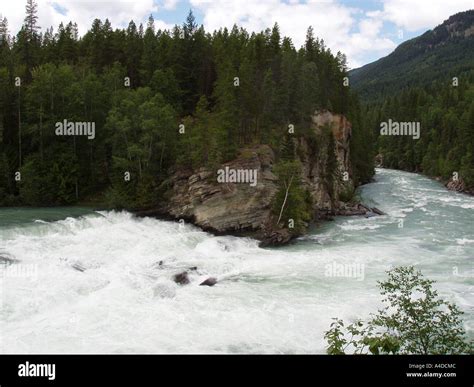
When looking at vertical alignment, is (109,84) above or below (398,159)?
above

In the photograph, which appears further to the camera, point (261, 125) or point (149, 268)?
point (261, 125)

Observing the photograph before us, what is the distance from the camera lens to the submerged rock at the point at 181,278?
2416cm

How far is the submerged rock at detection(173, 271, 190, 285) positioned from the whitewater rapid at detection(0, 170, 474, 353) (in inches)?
18.2

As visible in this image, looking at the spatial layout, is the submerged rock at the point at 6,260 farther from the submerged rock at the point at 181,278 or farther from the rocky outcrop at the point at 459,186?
the rocky outcrop at the point at 459,186

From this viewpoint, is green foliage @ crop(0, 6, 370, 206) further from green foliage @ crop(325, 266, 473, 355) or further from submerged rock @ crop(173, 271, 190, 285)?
green foliage @ crop(325, 266, 473, 355)

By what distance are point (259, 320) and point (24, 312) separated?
10.0 meters

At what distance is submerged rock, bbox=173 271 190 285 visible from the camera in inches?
951

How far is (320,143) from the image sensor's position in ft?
165

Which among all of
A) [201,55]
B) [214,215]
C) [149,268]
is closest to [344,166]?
[201,55]

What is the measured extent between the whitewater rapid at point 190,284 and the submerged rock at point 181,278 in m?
0.46

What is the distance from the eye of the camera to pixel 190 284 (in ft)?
79.2

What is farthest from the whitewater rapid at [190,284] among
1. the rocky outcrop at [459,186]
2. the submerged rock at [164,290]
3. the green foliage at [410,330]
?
the rocky outcrop at [459,186]

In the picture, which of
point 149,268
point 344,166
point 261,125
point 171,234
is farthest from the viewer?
point 344,166

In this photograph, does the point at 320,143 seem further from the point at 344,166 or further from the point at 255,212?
the point at 255,212
